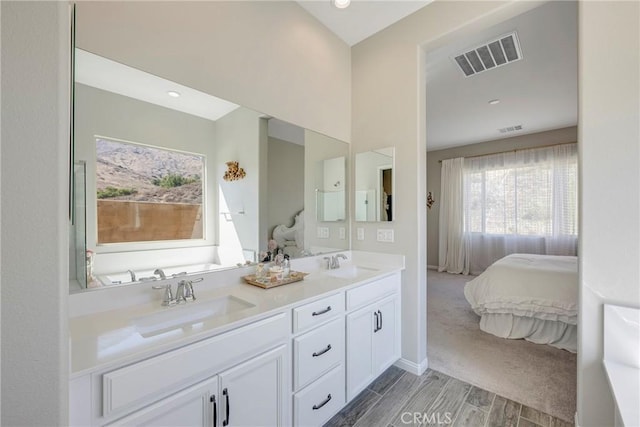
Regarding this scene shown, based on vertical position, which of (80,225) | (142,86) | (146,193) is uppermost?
(142,86)

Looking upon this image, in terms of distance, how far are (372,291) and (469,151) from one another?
5.16 meters

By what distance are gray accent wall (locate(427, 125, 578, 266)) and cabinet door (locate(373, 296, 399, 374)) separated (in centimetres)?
457

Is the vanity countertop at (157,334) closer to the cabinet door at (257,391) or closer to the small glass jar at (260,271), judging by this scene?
the small glass jar at (260,271)

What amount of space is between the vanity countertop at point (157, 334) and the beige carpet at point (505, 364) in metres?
1.35

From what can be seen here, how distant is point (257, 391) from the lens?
1.19m

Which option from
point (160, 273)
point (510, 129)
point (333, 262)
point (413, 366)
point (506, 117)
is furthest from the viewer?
point (510, 129)

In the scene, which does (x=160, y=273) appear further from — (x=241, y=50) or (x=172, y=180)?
(x=241, y=50)

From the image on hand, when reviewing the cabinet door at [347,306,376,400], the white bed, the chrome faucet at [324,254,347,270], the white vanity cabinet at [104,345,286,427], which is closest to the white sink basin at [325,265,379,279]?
the chrome faucet at [324,254,347,270]

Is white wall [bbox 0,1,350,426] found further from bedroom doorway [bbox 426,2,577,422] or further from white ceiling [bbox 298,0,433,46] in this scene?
bedroom doorway [bbox 426,2,577,422]

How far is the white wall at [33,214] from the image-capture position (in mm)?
575

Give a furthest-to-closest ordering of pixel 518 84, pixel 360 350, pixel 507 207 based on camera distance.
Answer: pixel 507 207 < pixel 518 84 < pixel 360 350

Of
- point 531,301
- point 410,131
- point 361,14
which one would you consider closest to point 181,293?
point 410,131

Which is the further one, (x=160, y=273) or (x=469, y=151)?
(x=469, y=151)

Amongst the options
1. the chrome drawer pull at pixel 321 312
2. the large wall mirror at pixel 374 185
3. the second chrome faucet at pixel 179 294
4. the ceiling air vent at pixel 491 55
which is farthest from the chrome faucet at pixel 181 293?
the ceiling air vent at pixel 491 55
